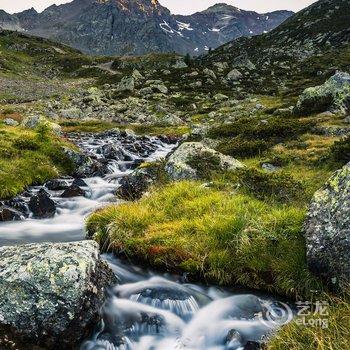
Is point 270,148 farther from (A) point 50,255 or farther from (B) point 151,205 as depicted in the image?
(A) point 50,255

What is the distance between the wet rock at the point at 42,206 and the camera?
54.0ft

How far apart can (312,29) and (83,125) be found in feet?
366

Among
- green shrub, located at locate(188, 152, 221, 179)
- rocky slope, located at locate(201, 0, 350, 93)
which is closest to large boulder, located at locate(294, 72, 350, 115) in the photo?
green shrub, located at locate(188, 152, 221, 179)

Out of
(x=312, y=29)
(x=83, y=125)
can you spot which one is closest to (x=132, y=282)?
(x=83, y=125)

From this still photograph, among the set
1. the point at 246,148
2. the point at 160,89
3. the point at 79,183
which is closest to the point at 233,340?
the point at 79,183

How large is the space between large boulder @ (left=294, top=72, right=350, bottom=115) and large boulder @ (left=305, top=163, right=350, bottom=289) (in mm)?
22328

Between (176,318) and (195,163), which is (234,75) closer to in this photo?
(195,163)

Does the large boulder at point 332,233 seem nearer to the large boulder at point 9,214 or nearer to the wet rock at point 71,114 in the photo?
the large boulder at point 9,214

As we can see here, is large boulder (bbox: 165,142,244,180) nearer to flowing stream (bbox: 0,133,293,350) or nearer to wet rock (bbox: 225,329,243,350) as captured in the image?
flowing stream (bbox: 0,133,293,350)

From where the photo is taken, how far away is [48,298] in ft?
25.2

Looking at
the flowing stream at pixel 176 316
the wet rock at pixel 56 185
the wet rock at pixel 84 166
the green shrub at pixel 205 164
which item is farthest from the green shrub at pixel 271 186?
the wet rock at pixel 84 166

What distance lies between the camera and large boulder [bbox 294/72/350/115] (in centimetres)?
3052

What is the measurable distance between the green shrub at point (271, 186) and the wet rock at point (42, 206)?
7.56 meters

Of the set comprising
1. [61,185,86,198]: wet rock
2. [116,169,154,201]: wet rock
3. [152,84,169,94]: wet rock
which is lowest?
[61,185,86,198]: wet rock
